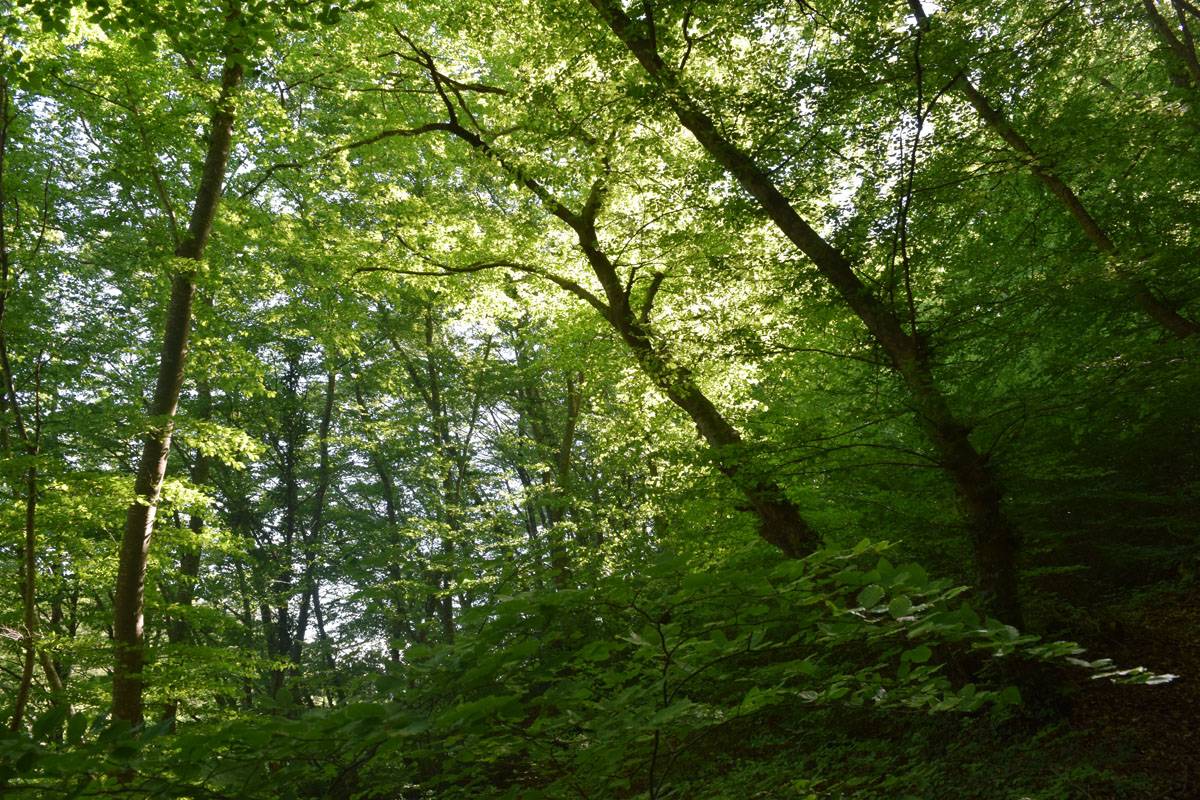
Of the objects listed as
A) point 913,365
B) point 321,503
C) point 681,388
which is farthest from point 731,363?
point 321,503

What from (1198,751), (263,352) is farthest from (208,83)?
(263,352)

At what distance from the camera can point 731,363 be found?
7059 mm

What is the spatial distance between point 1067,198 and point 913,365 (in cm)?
322

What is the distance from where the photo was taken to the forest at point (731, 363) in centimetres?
203

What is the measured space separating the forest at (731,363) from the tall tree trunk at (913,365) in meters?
0.03

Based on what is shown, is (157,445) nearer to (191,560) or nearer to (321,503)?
(191,560)

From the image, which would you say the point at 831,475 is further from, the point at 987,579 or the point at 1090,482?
the point at 1090,482

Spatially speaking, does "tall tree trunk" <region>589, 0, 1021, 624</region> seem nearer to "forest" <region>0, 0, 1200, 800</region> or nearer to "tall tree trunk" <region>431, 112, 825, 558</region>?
"forest" <region>0, 0, 1200, 800</region>

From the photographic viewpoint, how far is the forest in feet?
6.64

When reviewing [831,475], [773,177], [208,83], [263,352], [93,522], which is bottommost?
[831,475]

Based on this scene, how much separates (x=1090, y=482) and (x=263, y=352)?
54.7ft

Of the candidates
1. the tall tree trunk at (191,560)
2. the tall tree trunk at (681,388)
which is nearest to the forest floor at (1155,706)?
the tall tree trunk at (681,388)

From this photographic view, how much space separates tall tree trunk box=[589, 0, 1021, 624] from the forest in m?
0.03

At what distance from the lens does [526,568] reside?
10.0ft
